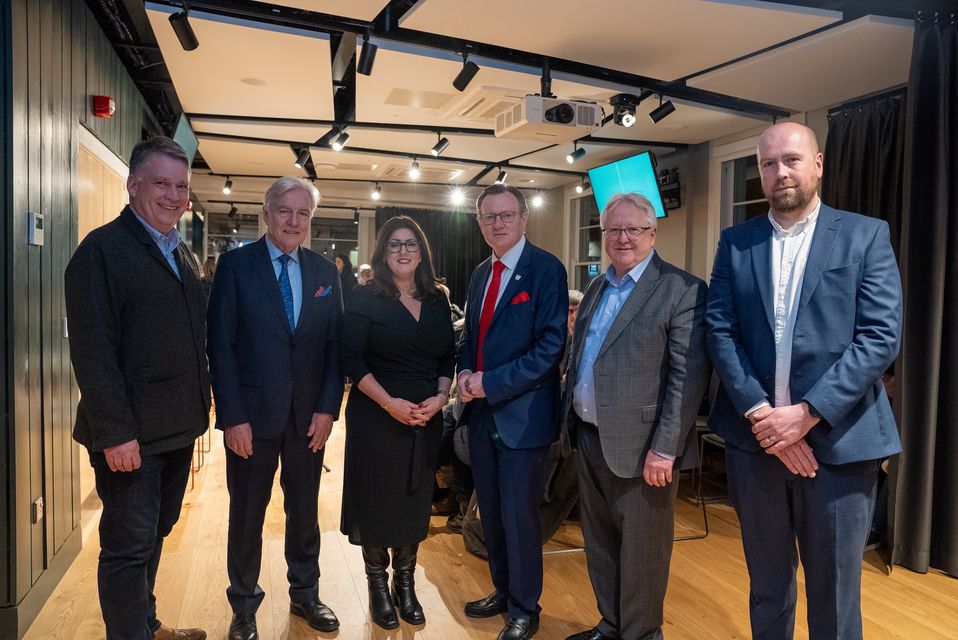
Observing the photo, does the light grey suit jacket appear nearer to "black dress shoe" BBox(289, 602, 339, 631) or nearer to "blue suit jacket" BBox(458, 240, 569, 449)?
"blue suit jacket" BBox(458, 240, 569, 449)

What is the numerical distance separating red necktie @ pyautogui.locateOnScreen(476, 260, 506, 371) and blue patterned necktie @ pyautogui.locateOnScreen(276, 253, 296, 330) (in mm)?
722

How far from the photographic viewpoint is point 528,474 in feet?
8.20

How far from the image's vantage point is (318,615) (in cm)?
260

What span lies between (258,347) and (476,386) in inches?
31.8

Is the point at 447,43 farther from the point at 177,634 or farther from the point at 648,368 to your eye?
the point at 177,634

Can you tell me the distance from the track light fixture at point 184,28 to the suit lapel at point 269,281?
182 centimetres

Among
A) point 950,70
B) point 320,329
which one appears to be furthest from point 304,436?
point 950,70

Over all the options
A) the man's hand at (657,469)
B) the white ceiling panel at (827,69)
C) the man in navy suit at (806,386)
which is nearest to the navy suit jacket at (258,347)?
the man's hand at (657,469)

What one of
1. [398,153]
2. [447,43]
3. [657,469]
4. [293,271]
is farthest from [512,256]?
[398,153]

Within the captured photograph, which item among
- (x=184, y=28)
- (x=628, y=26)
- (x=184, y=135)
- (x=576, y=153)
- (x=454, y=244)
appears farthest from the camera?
(x=454, y=244)

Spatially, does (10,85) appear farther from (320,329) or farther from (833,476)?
(833,476)

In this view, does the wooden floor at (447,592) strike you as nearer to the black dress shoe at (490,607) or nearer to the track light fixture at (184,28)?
the black dress shoe at (490,607)

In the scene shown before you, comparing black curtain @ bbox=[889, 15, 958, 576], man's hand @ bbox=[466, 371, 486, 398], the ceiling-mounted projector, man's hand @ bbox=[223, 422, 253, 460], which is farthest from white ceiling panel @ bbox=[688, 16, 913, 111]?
man's hand @ bbox=[223, 422, 253, 460]

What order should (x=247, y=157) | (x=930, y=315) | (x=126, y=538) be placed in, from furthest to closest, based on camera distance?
(x=247, y=157) < (x=930, y=315) < (x=126, y=538)
